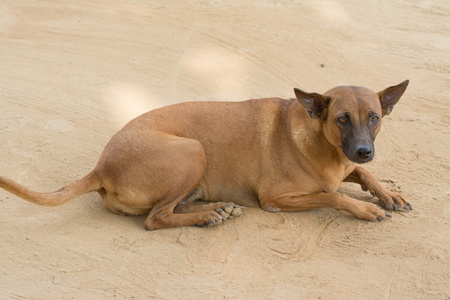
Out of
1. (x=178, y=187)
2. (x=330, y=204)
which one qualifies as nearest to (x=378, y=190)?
(x=330, y=204)

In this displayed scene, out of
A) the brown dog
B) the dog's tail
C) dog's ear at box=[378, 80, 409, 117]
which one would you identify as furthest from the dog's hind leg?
dog's ear at box=[378, 80, 409, 117]

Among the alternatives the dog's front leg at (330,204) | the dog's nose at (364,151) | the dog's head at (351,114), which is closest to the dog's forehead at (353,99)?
the dog's head at (351,114)

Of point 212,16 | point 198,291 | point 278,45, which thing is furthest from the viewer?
point 212,16

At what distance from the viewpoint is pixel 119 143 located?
16.5ft

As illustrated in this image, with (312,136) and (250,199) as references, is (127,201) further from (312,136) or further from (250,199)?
(312,136)

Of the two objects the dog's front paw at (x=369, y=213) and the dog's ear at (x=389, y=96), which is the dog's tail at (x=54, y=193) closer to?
the dog's front paw at (x=369, y=213)

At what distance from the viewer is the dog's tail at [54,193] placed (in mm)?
4343

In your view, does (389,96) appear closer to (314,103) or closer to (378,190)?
(314,103)

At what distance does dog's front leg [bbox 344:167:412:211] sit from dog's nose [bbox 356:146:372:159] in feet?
2.95

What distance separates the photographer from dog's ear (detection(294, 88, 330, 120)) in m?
4.77

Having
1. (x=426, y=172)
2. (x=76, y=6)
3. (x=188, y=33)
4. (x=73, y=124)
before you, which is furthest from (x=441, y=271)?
(x=76, y=6)

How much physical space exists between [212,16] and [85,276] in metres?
6.27

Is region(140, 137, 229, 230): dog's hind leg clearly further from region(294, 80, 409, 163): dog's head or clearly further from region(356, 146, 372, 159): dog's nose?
region(356, 146, 372, 159): dog's nose

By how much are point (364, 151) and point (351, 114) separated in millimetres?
367
